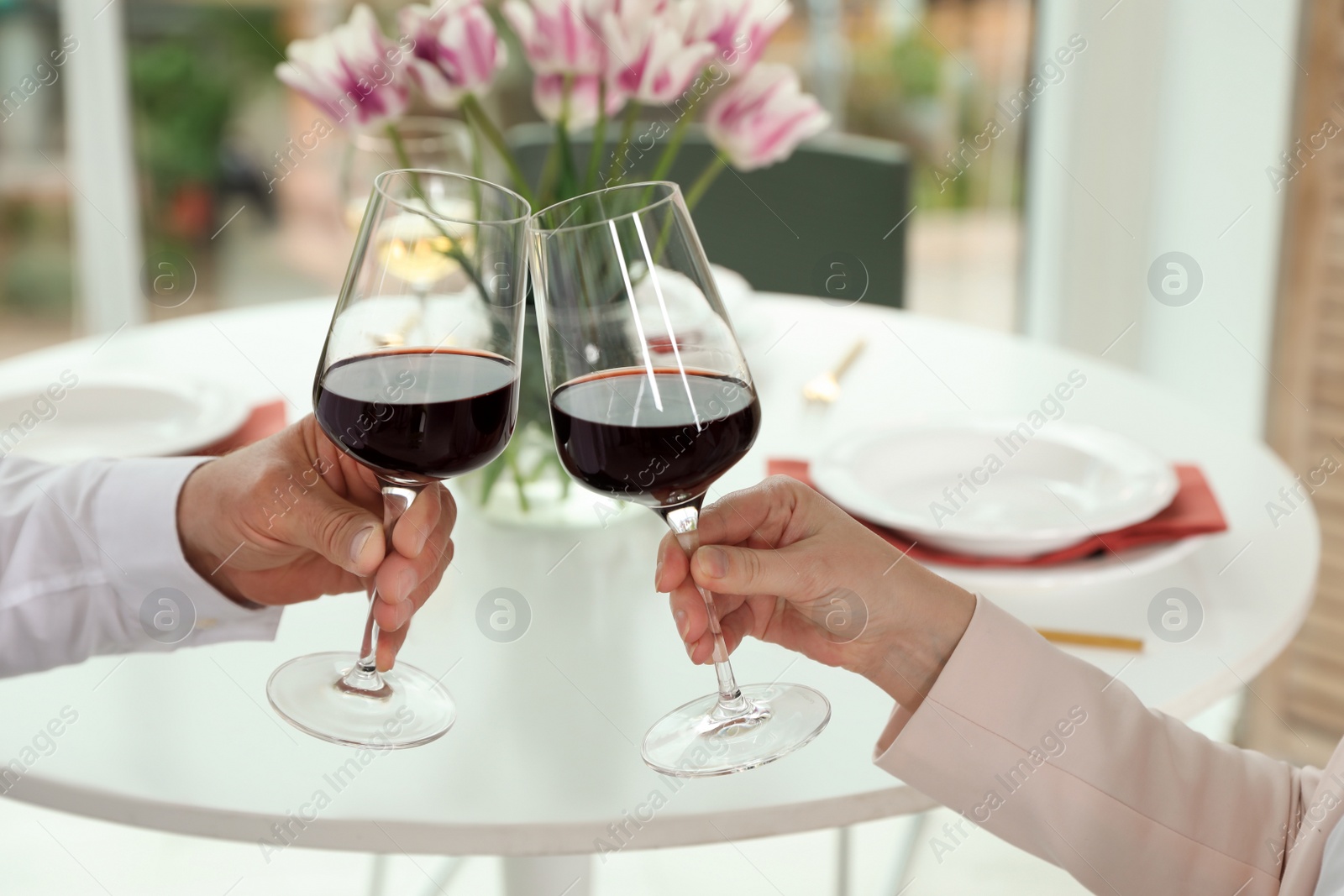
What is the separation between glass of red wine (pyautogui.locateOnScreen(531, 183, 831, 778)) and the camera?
68 centimetres

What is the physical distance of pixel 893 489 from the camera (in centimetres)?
117

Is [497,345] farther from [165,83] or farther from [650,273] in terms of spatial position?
[165,83]

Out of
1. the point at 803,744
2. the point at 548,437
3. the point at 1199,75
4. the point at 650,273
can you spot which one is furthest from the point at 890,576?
the point at 1199,75

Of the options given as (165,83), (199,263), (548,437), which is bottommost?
(199,263)

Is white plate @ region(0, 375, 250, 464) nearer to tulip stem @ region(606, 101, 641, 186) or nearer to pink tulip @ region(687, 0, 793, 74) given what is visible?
tulip stem @ region(606, 101, 641, 186)

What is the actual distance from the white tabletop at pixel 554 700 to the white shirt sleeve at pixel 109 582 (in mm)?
20

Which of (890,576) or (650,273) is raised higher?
(650,273)

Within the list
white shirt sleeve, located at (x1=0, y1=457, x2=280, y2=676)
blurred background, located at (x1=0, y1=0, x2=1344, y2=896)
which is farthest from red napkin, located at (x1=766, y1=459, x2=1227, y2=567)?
blurred background, located at (x1=0, y1=0, x2=1344, y2=896)

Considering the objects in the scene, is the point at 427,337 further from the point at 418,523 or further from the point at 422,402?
the point at 418,523

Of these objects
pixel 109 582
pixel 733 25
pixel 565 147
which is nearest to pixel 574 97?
pixel 565 147

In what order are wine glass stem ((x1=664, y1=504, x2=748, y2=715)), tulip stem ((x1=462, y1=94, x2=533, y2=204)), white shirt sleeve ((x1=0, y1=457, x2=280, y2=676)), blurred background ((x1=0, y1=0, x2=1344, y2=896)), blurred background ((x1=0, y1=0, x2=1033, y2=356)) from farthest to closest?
blurred background ((x1=0, y1=0, x2=1033, y2=356)) < blurred background ((x1=0, y1=0, x2=1344, y2=896)) < tulip stem ((x1=462, y1=94, x2=533, y2=204)) < white shirt sleeve ((x1=0, y1=457, x2=280, y2=676)) < wine glass stem ((x1=664, y1=504, x2=748, y2=715))

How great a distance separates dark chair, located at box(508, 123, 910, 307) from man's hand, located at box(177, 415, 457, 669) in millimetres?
1299

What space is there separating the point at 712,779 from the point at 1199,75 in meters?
2.15

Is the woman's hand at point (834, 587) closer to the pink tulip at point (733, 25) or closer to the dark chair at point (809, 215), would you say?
the pink tulip at point (733, 25)
